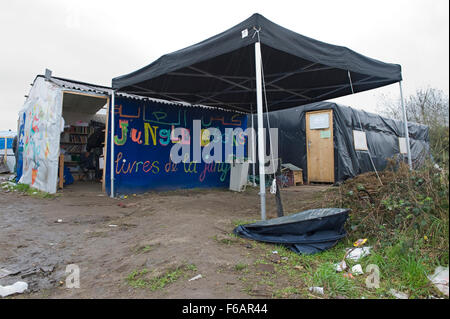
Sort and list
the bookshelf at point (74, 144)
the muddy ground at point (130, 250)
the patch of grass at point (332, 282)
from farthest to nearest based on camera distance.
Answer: the bookshelf at point (74, 144)
the muddy ground at point (130, 250)
the patch of grass at point (332, 282)

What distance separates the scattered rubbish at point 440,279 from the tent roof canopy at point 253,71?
2897mm

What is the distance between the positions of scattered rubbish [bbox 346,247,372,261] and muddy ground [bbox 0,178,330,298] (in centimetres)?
80

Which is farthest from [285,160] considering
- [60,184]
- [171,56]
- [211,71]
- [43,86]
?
[43,86]

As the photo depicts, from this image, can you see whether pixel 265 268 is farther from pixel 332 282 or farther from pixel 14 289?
pixel 14 289

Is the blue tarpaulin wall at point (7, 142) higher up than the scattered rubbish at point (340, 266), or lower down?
higher up

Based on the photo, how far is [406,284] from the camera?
187cm

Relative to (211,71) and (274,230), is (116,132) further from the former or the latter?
(274,230)

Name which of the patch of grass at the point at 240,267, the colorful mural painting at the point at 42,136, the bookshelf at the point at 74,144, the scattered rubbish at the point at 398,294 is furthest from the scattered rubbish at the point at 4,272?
the bookshelf at the point at 74,144

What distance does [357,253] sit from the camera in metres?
2.40

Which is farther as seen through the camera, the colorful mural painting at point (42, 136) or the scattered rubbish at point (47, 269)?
the colorful mural painting at point (42, 136)

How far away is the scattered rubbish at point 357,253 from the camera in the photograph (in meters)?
2.33

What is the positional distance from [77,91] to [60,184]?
259 centimetres

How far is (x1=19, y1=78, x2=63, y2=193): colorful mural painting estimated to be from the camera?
21.2 ft

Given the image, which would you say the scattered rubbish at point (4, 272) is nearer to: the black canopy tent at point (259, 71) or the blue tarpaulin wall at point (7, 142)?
the black canopy tent at point (259, 71)
